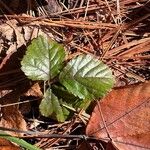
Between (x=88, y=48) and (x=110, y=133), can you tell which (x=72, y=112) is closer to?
(x=110, y=133)

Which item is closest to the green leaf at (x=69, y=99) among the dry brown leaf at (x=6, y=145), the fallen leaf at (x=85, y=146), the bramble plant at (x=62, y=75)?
the bramble plant at (x=62, y=75)

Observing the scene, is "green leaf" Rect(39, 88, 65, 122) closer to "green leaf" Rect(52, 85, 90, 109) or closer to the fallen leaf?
"green leaf" Rect(52, 85, 90, 109)

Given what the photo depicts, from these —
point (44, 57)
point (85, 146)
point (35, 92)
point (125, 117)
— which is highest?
point (44, 57)

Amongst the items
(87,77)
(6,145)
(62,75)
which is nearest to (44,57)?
(62,75)

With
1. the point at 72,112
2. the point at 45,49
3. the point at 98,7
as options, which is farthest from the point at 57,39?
the point at 72,112

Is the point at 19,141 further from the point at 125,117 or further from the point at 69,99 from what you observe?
the point at 125,117

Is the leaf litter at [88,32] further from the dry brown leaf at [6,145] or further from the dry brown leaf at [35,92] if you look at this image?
the dry brown leaf at [6,145]

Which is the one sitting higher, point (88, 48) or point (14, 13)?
point (14, 13)

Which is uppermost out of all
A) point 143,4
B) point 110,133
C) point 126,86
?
point 143,4
